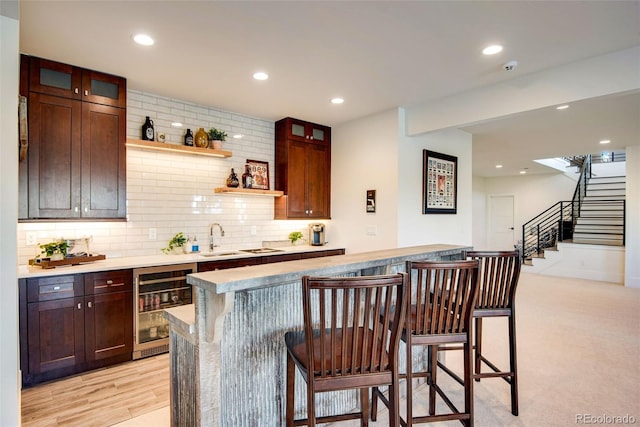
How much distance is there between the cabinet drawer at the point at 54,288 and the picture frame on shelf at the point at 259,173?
2.30 metres

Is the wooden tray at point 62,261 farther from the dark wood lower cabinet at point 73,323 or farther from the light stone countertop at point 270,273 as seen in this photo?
the light stone countertop at point 270,273

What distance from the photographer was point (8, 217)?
1825mm

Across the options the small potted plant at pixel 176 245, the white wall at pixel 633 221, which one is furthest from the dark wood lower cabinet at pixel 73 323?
the white wall at pixel 633 221

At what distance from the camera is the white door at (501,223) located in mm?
10359

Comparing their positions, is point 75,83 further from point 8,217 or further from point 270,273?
point 270,273

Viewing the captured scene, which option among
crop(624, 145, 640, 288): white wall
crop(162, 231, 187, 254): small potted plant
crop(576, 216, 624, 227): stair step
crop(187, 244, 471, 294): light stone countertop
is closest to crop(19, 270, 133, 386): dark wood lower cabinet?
crop(162, 231, 187, 254): small potted plant

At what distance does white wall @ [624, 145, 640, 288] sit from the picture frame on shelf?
6.82 meters

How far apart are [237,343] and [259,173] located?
323 cm

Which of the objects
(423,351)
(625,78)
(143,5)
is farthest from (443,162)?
(143,5)

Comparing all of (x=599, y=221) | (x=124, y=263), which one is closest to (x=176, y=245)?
(x=124, y=263)

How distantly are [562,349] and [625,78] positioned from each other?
8.54 feet

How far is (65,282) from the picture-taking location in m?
2.78

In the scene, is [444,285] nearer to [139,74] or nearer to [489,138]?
[139,74]

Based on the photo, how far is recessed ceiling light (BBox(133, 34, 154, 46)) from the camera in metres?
2.52
